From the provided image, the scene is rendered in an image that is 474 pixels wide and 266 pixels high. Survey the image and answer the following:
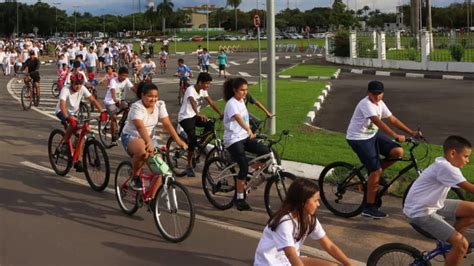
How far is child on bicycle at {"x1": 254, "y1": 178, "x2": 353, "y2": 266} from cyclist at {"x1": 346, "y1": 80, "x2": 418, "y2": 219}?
9.75 feet

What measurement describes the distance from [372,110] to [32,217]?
13.7 ft

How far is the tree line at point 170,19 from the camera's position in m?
118

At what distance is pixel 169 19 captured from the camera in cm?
14712

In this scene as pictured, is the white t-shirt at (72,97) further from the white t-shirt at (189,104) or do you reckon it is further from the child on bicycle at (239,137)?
the child on bicycle at (239,137)

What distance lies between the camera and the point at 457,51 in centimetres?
2977

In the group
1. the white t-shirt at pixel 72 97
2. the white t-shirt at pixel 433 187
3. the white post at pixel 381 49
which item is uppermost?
the white post at pixel 381 49

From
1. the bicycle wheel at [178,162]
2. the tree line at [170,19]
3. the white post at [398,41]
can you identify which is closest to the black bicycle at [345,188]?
the bicycle wheel at [178,162]

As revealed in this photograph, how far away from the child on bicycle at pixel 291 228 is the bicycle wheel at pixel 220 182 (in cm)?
325

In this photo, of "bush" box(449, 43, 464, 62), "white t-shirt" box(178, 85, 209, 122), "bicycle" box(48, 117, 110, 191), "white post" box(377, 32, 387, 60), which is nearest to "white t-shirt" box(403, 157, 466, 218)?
"bicycle" box(48, 117, 110, 191)

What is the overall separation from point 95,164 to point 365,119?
12.9ft

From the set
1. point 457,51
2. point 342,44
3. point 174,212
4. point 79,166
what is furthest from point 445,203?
point 342,44

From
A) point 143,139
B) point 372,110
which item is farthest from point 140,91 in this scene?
point 372,110

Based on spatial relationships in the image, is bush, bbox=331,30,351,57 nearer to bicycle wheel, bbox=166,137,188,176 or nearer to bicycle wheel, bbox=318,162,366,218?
bicycle wheel, bbox=166,137,188,176

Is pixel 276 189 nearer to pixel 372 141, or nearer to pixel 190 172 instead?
pixel 372 141
